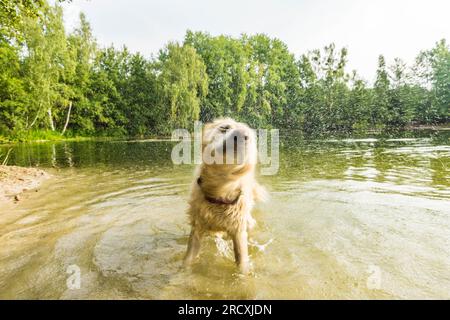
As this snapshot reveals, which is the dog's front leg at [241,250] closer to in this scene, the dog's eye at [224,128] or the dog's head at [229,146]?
the dog's head at [229,146]

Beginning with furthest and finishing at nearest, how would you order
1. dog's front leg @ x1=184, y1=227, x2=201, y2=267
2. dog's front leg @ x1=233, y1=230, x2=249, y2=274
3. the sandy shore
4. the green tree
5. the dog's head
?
the green tree < the sandy shore < dog's front leg @ x1=184, y1=227, x2=201, y2=267 < dog's front leg @ x1=233, y1=230, x2=249, y2=274 < the dog's head

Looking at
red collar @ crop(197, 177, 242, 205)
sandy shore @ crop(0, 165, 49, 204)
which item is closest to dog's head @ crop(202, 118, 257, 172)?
red collar @ crop(197, 177, 242, 205)

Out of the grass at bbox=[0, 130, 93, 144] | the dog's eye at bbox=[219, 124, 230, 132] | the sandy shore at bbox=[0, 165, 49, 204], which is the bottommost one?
the sandy shore at bbox=[0, 165, 49, 204]

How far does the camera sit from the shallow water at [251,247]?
2648 mm

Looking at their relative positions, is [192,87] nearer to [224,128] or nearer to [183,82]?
[183,82]

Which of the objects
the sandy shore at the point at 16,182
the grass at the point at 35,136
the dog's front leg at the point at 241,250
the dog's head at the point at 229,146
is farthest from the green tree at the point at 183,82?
the dog's head at the point at 229,146

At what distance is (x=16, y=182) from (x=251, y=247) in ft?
21.6

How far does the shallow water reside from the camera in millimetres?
2648

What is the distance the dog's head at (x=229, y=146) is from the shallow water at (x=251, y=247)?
1.18m

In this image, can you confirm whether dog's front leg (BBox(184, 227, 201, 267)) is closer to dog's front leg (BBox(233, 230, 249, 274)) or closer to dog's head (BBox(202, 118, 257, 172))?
dog's front leg (BBox(233, 230, 249, 274))

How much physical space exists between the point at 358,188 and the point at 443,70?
201 feet

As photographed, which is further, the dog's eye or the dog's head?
the dog's eye

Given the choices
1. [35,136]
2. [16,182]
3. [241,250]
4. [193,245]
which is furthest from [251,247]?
[35,136]

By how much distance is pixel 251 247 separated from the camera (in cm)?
375
